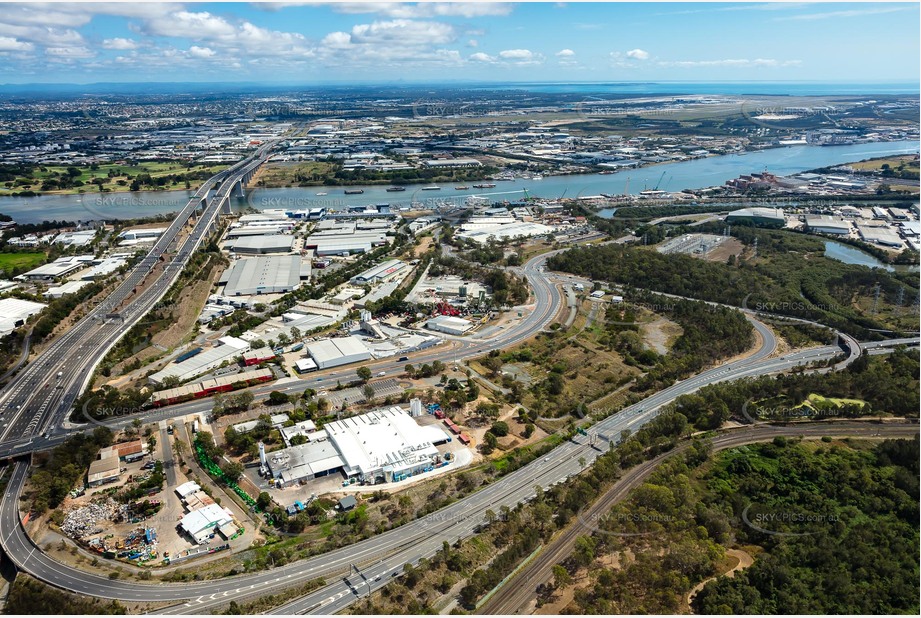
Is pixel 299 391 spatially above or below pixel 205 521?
above

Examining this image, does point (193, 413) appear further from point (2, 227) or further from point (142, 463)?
point (2, 227)

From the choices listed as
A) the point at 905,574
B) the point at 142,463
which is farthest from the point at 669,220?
the point at 142,463

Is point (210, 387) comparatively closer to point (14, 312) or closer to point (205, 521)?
point (205, 521)

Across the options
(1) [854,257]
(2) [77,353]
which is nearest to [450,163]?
(1) [854,257]

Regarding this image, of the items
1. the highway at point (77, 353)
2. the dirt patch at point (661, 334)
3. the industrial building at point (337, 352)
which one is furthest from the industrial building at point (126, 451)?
the dirt patch at point (661, 334)

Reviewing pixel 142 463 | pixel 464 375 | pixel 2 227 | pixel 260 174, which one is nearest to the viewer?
pixel 142 463

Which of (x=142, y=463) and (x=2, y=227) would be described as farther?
(x=2, y=227)
